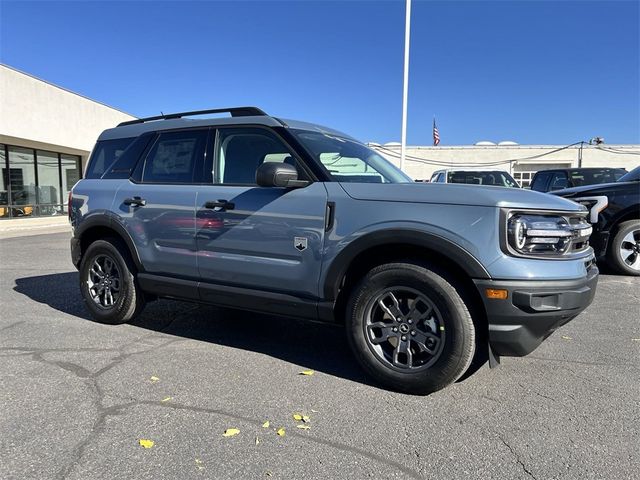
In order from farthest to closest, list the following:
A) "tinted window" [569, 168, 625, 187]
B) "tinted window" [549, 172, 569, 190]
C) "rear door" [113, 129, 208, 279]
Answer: "tinted window" [549, 172, 569, 190]
"tinted window" [569, 168, 625, 187]
"rear door" [113, 129, 208, 279]

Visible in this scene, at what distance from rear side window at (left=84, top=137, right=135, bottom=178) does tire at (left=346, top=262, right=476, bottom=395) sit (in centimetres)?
311

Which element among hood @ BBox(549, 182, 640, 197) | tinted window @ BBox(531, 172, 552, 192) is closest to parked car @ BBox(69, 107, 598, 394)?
hood @ BBox(549, 182, 640, 197)

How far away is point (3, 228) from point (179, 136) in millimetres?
15555

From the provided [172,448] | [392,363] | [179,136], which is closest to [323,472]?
[172,448]

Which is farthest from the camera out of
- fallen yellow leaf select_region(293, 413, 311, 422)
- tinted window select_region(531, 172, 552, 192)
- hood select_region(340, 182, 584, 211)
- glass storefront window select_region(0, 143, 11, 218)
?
glass storefront window select_region(0, 143, 11, 218)

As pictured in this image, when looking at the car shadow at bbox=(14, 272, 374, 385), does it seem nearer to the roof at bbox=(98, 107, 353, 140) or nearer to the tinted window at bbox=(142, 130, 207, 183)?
the tinted window at bbox=(142, 130, 207, 183)

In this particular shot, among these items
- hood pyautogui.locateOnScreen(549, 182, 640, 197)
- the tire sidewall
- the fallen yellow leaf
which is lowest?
the fallen yellow leaf

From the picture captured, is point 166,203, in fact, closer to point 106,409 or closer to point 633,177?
point 106,409

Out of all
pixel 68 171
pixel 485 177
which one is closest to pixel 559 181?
pixel 485 177

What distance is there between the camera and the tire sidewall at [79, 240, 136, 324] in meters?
4.82

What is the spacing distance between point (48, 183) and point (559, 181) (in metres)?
18.9

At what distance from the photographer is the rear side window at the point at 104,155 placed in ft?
16.8

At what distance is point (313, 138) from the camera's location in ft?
13.4

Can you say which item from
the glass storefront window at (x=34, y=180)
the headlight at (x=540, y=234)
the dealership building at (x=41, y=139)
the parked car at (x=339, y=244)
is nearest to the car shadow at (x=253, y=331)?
the parked car at (x=339, y=244)
